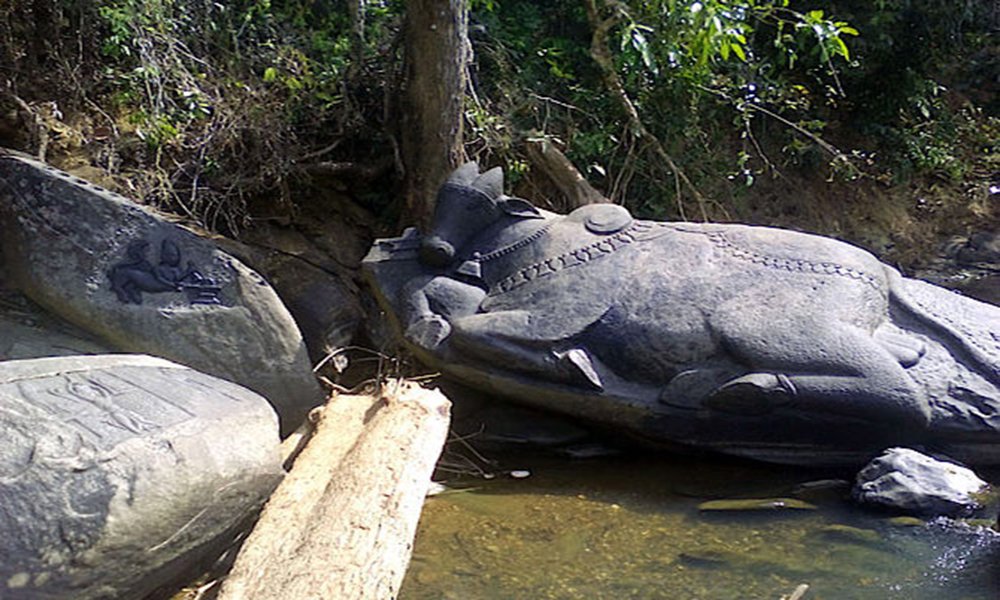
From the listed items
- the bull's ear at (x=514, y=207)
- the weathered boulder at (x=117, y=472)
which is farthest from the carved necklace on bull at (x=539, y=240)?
the weathered boulder at (x=117, y=472)

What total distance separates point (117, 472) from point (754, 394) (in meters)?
2.03

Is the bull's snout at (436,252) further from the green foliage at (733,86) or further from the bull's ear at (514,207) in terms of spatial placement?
the green foliage at (733,86)

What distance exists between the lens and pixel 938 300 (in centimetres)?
399

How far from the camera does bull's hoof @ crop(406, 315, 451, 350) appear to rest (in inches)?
158

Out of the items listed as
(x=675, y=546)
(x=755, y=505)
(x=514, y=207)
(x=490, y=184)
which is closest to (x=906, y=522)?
(x=755, y=505)

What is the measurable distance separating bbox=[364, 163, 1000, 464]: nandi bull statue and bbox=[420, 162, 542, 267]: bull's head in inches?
1.8

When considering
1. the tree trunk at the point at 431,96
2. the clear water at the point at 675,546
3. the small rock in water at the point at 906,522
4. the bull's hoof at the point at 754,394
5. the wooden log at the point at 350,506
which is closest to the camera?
the wooden log at the point at 350,506

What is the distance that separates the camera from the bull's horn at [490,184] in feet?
14.0

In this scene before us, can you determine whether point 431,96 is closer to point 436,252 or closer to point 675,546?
point 436,252

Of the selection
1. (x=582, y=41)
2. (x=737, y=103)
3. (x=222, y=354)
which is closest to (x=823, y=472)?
(x=222, y=354)

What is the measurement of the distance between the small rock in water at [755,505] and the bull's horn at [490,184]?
4.80ft

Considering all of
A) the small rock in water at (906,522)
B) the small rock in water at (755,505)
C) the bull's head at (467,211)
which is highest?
the bull's head at (467,211)

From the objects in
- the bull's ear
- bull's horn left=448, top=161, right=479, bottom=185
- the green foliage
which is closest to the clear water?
the bull's ear

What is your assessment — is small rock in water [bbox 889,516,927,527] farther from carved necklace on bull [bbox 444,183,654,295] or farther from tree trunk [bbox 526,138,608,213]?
tree trunk [bbox 526,138,608,213]
